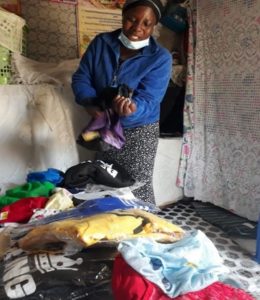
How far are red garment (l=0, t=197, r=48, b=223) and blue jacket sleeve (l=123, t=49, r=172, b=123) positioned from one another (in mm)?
414

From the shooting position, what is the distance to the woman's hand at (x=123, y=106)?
1.00 metres

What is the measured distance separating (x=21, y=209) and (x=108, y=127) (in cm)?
38

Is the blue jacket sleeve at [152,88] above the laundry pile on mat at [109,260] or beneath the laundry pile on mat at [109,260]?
above

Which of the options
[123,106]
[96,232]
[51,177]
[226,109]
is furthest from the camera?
[226,109]

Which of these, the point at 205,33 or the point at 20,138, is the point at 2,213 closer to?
the point at 20,138

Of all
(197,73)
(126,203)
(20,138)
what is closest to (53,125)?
(20,138)

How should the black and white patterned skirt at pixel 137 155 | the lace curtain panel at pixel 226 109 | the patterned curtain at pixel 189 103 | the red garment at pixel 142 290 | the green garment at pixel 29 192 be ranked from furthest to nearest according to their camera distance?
the patterned curtain at pixel 189 103, the lace curtain panel at pixel 226 109, the black and white patterned skirt at pixel 137 155, the green garment at pixel 29 192, the red garment at pixel 142 290

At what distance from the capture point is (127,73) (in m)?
1.19

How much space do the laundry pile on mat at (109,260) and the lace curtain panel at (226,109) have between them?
50.1 inches

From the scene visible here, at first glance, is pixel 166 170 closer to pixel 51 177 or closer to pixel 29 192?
pixel 51 177

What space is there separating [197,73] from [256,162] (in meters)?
0.69

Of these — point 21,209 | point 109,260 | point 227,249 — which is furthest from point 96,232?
point 227,249

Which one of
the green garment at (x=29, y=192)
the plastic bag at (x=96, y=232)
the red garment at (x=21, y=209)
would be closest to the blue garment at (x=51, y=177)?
the green garment at (x=29, y=192)

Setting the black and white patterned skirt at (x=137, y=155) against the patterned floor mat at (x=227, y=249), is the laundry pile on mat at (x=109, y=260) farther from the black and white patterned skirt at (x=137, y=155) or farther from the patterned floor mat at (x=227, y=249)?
the patterned floor mat at (x=227, y=249)
